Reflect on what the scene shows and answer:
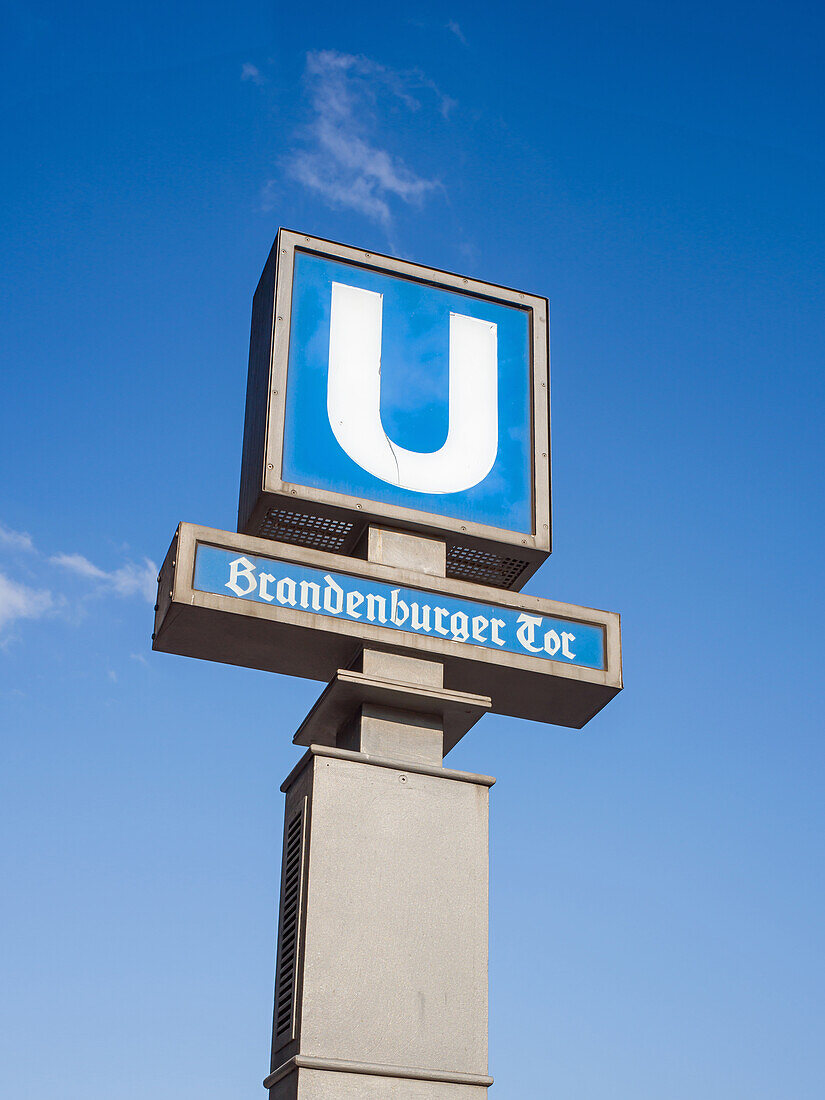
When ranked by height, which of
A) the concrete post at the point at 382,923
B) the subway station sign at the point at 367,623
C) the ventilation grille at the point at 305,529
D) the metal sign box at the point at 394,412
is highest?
the metal sign box at the point at 394,412

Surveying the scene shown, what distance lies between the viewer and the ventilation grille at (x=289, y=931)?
7215 mm

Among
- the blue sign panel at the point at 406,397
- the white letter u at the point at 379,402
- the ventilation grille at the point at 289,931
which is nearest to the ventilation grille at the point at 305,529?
the blue sign panel at the point at 406,397

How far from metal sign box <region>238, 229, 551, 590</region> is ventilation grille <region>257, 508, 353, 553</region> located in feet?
0.04

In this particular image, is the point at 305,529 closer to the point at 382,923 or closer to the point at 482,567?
the point at 482,567

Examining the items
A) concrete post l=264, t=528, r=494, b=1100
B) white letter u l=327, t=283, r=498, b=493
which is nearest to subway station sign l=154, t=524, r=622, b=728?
concrete post l=264, t=528, r=494, b=1100

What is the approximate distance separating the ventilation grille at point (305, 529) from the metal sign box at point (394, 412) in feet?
0.04

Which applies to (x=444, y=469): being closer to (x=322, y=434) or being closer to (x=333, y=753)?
(x=322, y=434)

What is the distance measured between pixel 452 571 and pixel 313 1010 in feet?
11.8

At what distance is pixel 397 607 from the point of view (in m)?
8.43

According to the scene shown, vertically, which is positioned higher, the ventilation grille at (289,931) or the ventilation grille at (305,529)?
the ventilation grille at (305,529)

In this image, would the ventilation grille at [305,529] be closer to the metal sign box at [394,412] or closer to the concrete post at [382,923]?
the metal sign box at [394,412]

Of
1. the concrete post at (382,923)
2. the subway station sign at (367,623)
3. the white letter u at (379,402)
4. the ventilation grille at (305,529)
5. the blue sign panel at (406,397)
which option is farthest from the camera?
the white letter u at (379,402)

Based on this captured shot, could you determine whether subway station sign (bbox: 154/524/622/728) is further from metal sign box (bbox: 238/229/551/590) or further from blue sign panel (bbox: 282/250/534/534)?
blue sign panel (bbox: 282/250/534/534)

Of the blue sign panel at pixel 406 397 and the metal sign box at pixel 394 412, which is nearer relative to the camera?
the metal sign box at pixel 394 412
